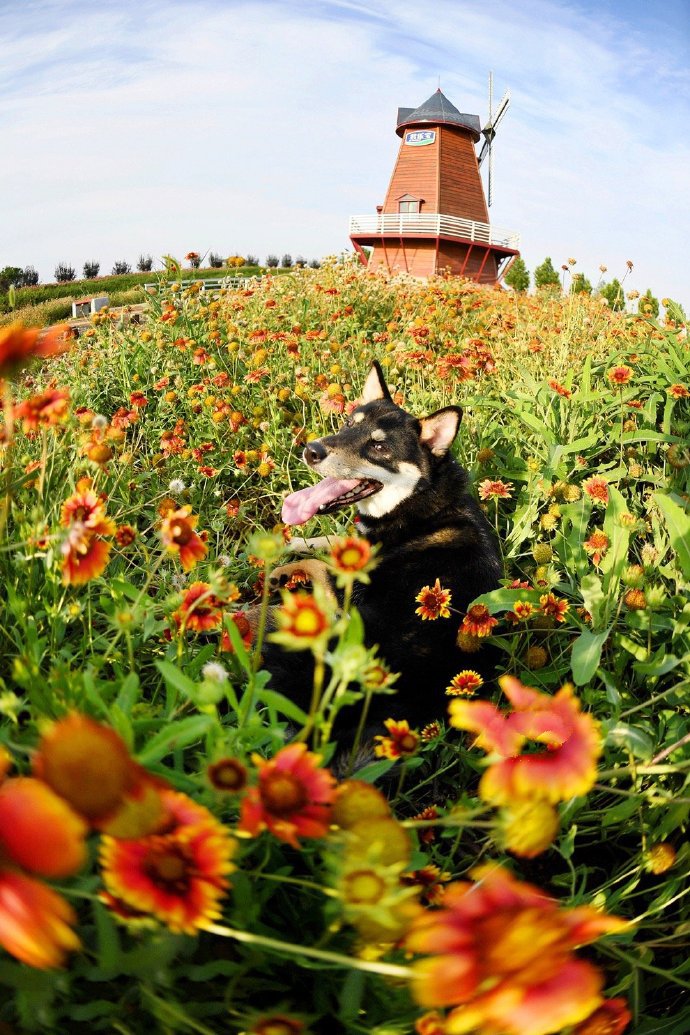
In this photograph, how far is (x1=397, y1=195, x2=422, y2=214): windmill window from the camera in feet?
103

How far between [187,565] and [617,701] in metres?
1.16

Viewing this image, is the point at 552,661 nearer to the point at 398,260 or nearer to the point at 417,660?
the point at 417,660

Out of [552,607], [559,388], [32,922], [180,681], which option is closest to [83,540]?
[180,681]

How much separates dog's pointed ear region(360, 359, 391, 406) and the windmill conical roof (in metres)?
34.7

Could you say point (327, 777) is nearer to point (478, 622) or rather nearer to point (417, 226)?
point (478, 622)

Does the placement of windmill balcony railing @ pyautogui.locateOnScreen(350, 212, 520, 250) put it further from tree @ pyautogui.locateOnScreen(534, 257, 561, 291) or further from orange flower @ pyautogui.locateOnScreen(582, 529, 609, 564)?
orange flower @ pyautogui.locateOnScreen(582, 529, 609, 564)

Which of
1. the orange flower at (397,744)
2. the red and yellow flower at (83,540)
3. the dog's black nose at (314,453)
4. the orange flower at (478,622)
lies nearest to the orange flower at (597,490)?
the orange flower at (478,622)

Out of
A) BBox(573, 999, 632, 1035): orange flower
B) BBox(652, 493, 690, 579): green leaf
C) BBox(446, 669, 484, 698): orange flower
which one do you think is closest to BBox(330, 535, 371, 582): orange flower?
BBox(573, 999, 632, 1035): orange flower

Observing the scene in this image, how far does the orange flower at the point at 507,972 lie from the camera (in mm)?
606

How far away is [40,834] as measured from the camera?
2.04 feet

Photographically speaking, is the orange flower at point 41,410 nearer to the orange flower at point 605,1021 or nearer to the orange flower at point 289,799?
the orange flower at point 289,799

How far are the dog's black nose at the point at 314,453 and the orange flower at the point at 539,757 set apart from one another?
2028 millimetres

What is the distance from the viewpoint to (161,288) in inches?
206

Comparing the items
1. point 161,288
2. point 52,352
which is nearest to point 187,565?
point 52,352
